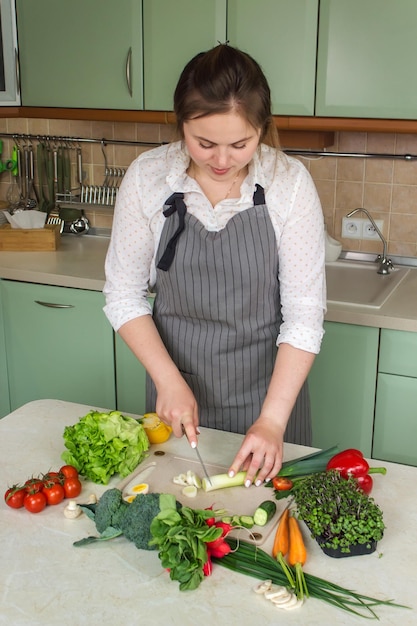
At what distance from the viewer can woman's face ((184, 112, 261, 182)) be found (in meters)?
1.41

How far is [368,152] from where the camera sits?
9.06 feet

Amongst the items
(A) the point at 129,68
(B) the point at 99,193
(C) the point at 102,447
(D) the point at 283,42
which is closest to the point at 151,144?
(B) the point at 99,193

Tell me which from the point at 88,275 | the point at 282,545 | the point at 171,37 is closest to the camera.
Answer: the point at 282,545

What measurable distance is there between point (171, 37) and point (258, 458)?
67.0 inches

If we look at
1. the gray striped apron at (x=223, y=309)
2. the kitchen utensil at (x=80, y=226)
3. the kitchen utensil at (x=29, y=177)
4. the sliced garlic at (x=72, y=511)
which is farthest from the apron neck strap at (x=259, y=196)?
the kitchen utensil at (x=29, y=177)

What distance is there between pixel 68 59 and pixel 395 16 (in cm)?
115

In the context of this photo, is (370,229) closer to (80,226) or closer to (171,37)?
(171,37)

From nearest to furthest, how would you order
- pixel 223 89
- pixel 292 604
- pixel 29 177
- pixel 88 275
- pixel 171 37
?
pixel 292 604
pixel 223 89
pixel 171 37
pixel 88 275
pixel 29 177

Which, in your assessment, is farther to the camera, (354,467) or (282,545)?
(354,467)

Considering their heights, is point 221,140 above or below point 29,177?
above

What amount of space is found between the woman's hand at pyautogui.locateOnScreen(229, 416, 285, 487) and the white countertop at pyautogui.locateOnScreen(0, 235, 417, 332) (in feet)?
3.21

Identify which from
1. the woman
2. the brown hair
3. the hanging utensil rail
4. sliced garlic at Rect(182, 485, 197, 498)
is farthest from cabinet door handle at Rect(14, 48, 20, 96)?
sliced garlic at Rect(182, 485, 197, 498)

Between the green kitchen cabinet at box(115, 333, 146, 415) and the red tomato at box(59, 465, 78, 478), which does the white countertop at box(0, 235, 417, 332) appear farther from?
the red tomato at box(59, 465, 78, 478)

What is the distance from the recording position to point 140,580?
1.12 m
